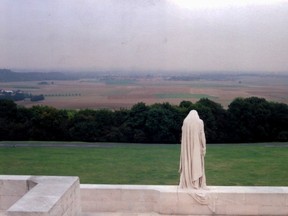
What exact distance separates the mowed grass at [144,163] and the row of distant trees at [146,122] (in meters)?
1.30

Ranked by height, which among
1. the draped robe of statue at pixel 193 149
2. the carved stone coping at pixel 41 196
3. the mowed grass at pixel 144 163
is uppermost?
the draped robe of statue at pixel 193 149

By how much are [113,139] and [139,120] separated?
180 centimetres

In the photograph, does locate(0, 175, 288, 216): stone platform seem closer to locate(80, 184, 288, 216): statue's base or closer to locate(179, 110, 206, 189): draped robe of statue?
locate(80, 184, 288, 216): statue's base

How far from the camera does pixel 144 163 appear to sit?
52.5 feet

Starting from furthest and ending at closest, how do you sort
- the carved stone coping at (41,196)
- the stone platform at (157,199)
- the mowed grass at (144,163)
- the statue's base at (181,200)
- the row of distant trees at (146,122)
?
the row of distant trees at (146,122), the mowed grass at (144,163), the statue's base at (181,200), the stone platform at (157,199), the carved stone coping at (41,196)

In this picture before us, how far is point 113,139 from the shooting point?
72.7ft

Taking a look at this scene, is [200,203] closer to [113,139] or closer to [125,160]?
[125,160]

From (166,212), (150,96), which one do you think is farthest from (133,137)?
(166,212)

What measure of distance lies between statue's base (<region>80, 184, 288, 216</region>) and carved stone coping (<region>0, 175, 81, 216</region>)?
68 centimetres

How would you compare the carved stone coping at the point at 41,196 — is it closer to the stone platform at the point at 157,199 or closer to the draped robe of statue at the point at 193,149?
the stone platform at the point at 157,199

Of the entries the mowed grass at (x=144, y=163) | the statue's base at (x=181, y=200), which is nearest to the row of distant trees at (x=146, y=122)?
the mowed grass at (x=144, y=163)

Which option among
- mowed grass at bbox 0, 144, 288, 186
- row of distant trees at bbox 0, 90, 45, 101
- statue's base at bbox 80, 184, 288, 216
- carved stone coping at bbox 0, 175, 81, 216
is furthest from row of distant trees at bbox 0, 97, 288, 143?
carved stone coping at bbox 0, 175, 81, 216

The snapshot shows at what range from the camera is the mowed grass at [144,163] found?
13.1 meters

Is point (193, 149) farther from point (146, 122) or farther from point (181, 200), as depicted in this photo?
point (146, 122)
